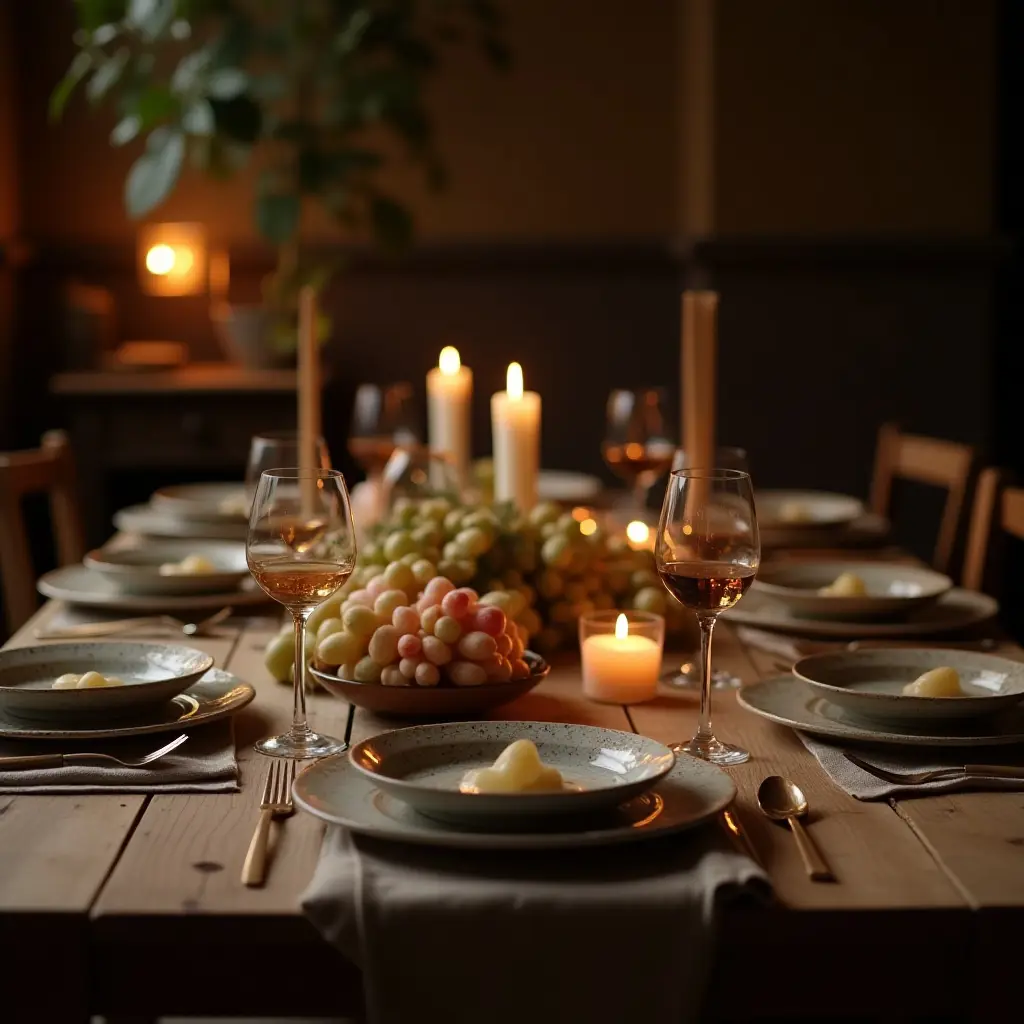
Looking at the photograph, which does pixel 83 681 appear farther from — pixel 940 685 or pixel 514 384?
pixel 514 384

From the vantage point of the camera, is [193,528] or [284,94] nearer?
[193,528]

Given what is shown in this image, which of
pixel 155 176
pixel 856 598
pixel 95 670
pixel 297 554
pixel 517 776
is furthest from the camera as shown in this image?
pixel 155 176

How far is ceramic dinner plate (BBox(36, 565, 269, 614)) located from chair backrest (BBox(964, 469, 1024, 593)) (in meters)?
1.01

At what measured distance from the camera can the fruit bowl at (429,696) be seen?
1193 mm

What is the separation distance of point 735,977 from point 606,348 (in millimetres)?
3342

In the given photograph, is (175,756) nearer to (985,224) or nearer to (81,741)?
(81,741)

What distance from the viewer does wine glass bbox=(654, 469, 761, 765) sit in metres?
1.13

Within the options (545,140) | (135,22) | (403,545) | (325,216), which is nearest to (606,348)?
(545,140)

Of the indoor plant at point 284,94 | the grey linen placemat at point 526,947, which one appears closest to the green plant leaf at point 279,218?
the indoor plant at point 284,94

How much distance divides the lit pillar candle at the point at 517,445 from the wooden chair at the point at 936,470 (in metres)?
0.86

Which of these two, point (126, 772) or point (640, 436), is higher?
point (640, 436)

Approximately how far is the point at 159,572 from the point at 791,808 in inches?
37.4

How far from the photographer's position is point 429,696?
1.20 meters

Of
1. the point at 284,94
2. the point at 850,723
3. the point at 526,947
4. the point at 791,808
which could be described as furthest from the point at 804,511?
the point at 284,94
